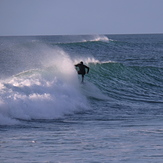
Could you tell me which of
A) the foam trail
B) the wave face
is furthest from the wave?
the foam trail

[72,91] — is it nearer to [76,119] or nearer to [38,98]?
[38,98]

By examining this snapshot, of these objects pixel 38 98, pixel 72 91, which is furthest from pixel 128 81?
pixel 38 98

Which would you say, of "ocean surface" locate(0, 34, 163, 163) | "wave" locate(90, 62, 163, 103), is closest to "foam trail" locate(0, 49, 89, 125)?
"ocean surface" locate(0, 34, 163, 163)

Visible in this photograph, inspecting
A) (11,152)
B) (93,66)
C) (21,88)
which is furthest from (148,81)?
(11,152)

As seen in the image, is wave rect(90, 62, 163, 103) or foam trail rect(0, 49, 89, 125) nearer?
foam trail rect(0, 49, 89, 125)

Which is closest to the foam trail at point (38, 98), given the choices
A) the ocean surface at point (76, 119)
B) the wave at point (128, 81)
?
the ocean surface at point (76, 119)

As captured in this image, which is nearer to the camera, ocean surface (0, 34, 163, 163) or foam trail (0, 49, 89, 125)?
ocean surface (0, 34, 163, 163)

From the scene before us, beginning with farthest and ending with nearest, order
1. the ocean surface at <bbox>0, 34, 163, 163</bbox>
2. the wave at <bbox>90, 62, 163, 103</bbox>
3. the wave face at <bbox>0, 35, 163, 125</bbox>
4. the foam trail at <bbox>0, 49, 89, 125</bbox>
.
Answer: the wave at <bbox>90, 62, 163, 103</bbox> < the wave face at <bbox>0, 35, 163, 125</bbox> < the foam trail at <bbox>0, 49, 89, 125</bbox> < the ocean surface at <bbox>0, 34, 163, 163</bbox>

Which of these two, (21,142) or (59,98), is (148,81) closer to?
(59,98)

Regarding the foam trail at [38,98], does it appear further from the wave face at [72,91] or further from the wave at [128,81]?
the wave at [128,81]

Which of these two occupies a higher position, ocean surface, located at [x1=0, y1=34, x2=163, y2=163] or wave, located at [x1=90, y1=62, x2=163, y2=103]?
wave, located at [x1=90, y1=62, x2=163, y2=103]

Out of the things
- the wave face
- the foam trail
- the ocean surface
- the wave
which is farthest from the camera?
the wave

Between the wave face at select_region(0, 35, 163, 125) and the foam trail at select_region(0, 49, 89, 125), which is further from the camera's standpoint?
the wave face at select_region(0, 35, 163, 125)

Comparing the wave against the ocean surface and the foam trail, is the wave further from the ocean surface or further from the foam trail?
the foam trail
